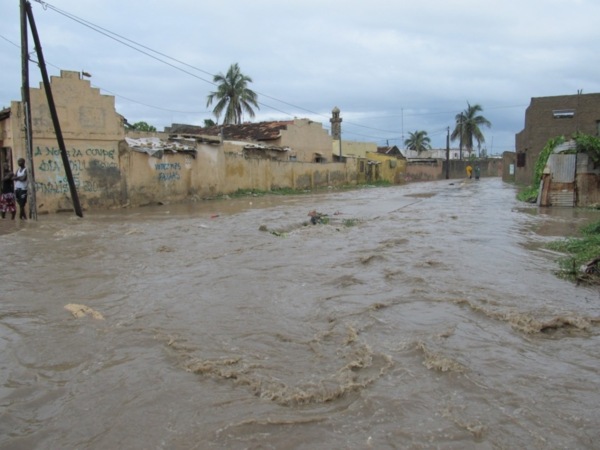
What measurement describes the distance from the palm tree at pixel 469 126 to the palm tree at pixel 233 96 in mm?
31181

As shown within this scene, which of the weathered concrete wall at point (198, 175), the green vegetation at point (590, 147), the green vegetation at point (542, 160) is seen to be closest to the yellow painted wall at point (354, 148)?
the weathered concrete wall at point (198, 175)

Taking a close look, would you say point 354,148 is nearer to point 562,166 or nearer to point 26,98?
point 562,166

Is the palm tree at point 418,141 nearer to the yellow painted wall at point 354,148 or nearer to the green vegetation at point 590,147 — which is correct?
the yellow painted wall at point 354,148

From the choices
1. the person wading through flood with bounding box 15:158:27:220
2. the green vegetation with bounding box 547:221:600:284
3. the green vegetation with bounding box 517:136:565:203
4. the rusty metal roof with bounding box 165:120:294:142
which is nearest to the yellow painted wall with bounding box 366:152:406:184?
the rusty metal roof with bounding box 165:120:294:142

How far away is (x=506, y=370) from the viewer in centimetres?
376

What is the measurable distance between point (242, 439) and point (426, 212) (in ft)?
48.6

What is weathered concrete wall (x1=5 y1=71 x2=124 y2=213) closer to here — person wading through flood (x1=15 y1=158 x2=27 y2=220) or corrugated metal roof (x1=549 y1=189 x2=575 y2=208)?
person wading through flood (x1=15 y1=158 x2=27 y2=220)

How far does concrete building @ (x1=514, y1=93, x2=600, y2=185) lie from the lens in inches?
1100

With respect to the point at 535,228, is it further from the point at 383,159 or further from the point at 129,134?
the point at 383,159

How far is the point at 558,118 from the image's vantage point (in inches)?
1137

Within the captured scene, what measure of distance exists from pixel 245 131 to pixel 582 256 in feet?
101

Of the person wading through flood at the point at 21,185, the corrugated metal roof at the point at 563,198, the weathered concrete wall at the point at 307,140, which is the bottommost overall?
the corrugated metal roof at the point at 563,198

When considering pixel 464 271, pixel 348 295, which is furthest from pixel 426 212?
pixel 348 295

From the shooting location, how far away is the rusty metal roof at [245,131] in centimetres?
3441
